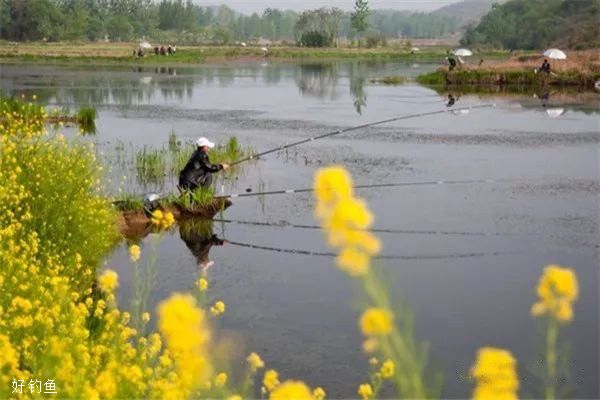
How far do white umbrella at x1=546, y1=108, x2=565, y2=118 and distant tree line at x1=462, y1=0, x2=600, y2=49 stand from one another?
35229mm

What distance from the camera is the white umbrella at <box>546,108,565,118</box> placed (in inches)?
1059

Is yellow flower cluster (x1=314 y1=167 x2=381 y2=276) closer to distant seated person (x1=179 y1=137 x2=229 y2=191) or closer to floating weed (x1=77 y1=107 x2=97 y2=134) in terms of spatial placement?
distant seated person (x1=179 y1=137 x2=229 y2=191)

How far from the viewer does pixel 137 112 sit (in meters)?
27.7

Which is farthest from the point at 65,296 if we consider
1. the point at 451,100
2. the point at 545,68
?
the point at 545,68

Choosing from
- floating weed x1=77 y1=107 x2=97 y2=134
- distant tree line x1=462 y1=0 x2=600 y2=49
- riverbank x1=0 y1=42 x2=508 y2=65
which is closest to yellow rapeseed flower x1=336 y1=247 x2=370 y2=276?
floating weed x1=77 y1=107 x2=97 y2=134

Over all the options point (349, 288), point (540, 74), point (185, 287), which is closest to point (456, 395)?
point (349, 288)

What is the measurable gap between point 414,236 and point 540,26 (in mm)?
74472

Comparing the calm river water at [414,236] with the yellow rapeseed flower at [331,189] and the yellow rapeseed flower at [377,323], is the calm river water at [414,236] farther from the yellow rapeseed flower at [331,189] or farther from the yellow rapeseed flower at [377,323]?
the yellow rapeseed flower at [331,189]

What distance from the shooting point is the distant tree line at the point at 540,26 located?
68069mm

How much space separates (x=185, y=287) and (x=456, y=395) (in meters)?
3.74

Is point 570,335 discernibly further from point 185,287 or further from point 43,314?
point 43,314

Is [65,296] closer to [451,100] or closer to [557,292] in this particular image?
[557,292]

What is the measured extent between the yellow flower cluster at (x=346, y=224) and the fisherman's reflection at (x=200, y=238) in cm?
847

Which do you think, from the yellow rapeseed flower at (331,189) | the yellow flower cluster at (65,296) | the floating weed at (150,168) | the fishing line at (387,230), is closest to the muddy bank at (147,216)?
the fishing line at (387,230)
